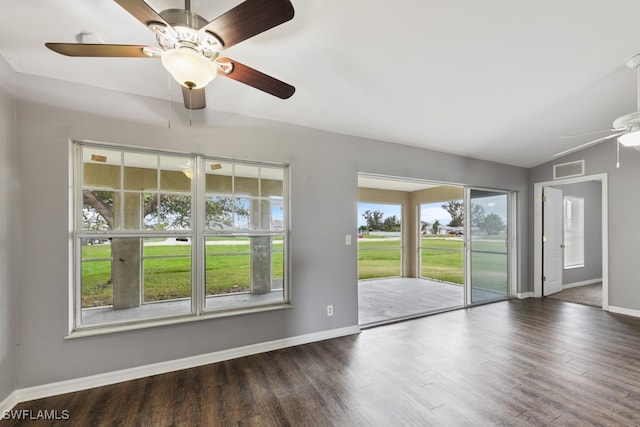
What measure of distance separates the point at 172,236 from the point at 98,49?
5.49 feet

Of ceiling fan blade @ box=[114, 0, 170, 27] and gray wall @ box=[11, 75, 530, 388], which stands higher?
ceiling fan blade @ box=[114, 0, 170, 27]

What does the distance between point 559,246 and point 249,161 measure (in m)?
6.25

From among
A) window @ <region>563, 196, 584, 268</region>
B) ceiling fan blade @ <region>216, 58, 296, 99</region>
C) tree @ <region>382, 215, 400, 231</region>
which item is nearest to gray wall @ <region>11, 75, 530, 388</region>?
ceiling fan blade @ <region>216, 58, 296, 99</region>

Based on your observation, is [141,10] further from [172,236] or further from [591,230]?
[591,230]

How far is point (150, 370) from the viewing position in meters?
2.47

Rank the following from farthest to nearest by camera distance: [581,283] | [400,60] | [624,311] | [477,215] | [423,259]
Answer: [423,259]
[581,283]
[477,215]
[624,311]
[400,60]

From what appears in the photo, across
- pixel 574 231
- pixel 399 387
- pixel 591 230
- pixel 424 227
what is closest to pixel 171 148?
pixel 399 387

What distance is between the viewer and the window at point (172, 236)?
2438mm

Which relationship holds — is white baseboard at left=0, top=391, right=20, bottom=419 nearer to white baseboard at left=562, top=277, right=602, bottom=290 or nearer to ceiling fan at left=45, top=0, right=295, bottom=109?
ceiling fan at left=45, top=0, right=295, bottom=109

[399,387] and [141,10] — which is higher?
[141,10]

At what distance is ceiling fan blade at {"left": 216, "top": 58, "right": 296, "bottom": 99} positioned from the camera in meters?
1.59

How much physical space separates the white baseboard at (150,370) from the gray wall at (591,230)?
6.46 meters

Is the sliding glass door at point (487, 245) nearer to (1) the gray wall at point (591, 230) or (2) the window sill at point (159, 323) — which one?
(1) the gray wall at point (591, 230)

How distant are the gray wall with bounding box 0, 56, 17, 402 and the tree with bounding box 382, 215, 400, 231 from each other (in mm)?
7376
